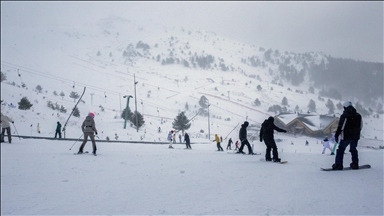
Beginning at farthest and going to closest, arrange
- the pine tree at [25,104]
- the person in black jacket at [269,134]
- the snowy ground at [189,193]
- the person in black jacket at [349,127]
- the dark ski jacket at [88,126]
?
1. the pine tree at [25,104]
2. the dark ski jacket at [88,126]
3. the person in black jacket at [269,134]
4. the person in black jacket at [349,127]
5. the snowy ground at [189,193]

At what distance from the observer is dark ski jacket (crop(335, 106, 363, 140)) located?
20.7 feet

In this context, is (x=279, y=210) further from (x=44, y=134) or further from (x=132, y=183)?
(x=44, y=134)

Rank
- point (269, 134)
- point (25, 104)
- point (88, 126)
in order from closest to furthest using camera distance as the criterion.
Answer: point (269, 134)
point (88, 126)
point (25, 104)

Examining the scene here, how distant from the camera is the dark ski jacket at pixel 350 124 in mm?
6305

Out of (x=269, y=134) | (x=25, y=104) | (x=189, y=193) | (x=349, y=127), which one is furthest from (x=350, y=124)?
(x=25, y=104)

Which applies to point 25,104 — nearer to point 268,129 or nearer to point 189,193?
point 268,129

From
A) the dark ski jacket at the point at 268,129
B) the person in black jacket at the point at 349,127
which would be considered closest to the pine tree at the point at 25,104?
the dark ski jacket at the point at 268,129

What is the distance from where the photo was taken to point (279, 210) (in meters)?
3.70

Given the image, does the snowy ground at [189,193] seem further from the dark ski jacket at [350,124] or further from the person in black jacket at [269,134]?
the person in black jacket at [269,134]

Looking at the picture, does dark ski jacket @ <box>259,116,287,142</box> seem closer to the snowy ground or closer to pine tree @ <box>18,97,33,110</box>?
the snowy ground

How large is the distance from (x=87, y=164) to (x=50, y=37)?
249 feet

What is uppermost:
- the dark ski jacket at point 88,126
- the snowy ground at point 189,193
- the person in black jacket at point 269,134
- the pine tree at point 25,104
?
the pine tree at point 25,104

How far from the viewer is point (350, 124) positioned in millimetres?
6371

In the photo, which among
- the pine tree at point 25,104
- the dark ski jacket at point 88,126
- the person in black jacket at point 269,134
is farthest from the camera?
the pine tree at point 25,104
